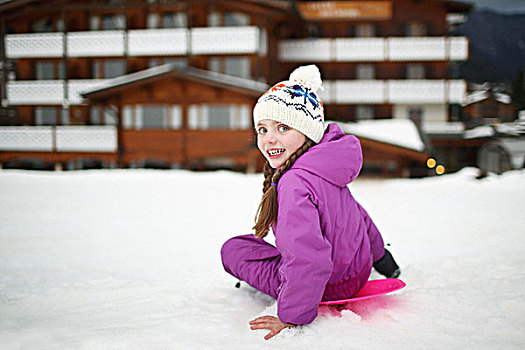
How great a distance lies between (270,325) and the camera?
1.59 m

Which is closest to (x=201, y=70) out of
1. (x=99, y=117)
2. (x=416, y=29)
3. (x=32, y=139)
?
(x=99, y=117)

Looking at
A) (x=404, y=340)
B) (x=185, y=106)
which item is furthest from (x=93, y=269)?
(x=185, y=106)

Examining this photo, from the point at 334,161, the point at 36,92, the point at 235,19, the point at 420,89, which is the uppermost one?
the point at 235,19

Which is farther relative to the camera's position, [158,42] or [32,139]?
[158,42]

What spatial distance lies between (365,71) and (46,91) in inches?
552

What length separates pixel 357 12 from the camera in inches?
693

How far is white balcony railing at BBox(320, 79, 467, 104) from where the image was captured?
17578 millimetres

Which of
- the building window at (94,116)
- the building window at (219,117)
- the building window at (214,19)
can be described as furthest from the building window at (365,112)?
the building window at (94,116)

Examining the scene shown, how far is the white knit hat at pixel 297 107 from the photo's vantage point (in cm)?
178

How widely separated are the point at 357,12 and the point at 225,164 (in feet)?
30.4

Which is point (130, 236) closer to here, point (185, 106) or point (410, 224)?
point (410, 224)

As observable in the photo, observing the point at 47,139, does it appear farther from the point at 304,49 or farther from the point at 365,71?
the point at 365,71

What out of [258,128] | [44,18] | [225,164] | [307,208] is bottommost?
[225,164]

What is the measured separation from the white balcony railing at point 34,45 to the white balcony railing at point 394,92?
11.4m
